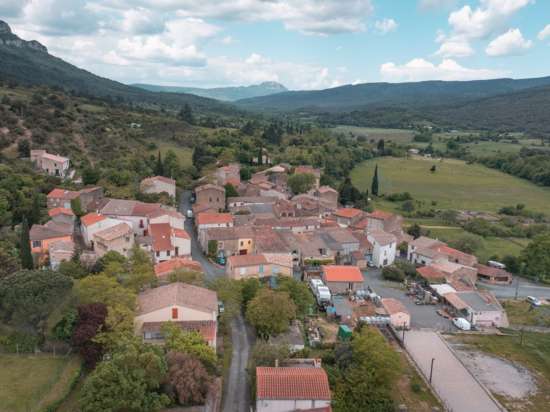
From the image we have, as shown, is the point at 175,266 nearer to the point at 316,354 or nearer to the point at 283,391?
the point at 316,354

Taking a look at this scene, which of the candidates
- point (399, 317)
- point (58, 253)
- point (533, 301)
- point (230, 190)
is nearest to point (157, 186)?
point (230, 190)

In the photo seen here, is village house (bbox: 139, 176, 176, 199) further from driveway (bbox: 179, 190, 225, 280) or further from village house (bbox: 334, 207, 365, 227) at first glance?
village house (bbox: 334, 207, 365, 227)

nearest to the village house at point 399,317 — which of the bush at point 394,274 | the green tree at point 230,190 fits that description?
the bush at point 394,274

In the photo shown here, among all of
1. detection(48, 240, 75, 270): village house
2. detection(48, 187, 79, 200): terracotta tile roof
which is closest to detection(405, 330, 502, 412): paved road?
detection(48, 240, 75, 270): village house

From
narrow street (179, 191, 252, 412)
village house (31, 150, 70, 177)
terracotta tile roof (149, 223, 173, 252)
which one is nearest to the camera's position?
narrow street (179, 191, 252, 412)

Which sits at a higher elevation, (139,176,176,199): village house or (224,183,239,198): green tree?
(139,176,176,199): village house

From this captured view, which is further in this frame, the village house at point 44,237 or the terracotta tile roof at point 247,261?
the terracotta tile roof at point 247,261

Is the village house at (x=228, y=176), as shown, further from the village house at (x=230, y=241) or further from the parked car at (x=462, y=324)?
the parked car at (x=462, y=324)

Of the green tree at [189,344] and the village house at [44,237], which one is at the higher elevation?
the village house at [44,237]
